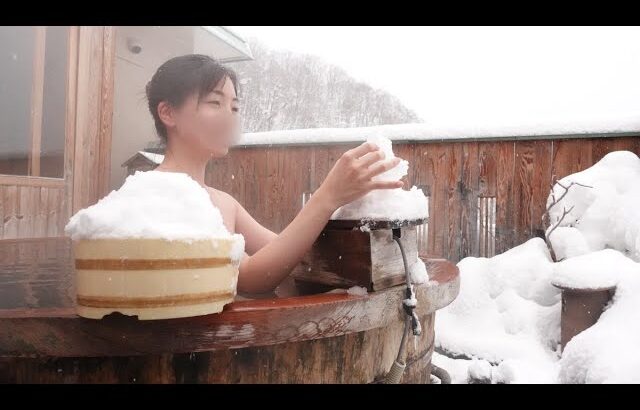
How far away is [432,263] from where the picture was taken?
6.73 feet

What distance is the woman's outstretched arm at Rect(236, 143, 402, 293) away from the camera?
4.03 feet

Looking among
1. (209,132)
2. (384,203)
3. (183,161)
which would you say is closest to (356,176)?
(384,203)

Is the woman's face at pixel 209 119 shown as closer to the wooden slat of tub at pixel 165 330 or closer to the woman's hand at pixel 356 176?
the woman's hand at pixel 356 176

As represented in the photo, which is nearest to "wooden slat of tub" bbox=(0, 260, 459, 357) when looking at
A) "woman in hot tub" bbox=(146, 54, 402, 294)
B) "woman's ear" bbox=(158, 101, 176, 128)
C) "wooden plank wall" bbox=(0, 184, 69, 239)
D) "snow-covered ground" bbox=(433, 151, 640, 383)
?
"woman in hot tub" bbox=(146, 54, 402, 294)

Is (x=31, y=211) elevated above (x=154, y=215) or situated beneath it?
situated beneath

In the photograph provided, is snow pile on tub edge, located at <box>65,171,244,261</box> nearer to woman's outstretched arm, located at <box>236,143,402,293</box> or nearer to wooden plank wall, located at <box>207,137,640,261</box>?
woman's outstretched arm, located at <box>236,143,402,293</box>

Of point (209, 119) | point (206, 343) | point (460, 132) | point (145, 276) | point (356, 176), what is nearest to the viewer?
point (145, 276)

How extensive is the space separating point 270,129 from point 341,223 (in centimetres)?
476

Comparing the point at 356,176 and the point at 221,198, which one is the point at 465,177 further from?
the point at 356,176

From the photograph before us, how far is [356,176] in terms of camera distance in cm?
122

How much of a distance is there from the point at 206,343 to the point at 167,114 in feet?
3.62

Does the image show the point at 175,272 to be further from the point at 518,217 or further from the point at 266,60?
the point at 266,60

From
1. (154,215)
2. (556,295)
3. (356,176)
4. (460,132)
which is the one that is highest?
(460,132)

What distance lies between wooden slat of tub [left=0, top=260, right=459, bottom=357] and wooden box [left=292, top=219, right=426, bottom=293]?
7.1 inches
